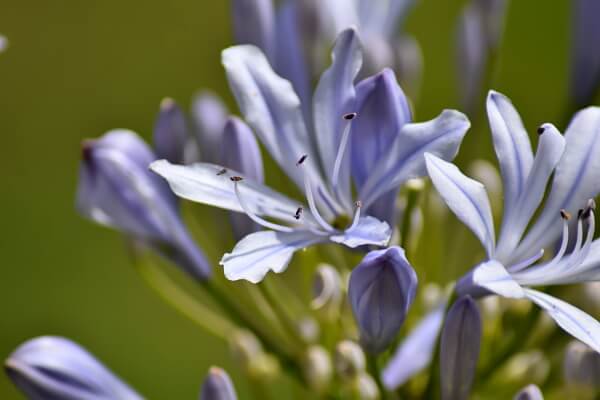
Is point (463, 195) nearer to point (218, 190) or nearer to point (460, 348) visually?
point (460, 348)

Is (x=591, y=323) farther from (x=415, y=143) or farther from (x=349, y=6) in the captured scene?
(x=349, y=6)

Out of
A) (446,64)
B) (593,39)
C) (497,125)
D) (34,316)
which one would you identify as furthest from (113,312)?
(497,125)

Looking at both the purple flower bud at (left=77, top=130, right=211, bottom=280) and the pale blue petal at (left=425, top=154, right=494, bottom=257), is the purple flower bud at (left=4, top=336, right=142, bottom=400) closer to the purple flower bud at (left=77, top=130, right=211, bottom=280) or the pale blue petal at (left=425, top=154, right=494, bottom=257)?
the purple flower bud at (left=77, top=130, right=211, bottom=280)

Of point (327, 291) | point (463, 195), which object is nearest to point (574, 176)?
point (463, 195)

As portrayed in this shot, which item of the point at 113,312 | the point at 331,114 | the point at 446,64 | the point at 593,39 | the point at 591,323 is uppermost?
the point at 331,114

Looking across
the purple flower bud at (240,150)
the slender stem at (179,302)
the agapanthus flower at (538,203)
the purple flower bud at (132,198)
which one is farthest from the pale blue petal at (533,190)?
the slender stem at (179,302)

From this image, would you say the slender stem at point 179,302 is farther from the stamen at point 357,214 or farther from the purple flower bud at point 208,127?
the stamen at point 357,214

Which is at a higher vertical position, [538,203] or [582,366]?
[538,203]

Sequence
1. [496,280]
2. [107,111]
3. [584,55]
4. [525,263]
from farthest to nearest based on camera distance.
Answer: [107,111] → [584,55] → [525,263] → [496,280]
